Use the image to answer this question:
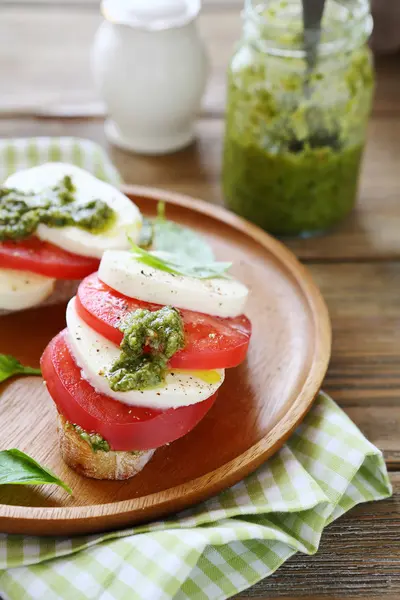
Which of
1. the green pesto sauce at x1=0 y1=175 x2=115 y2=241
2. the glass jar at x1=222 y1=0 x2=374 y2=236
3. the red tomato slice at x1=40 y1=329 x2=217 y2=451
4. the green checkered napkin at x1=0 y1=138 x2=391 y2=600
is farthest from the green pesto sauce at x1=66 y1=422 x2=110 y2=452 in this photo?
the glass jar at x1=222 y1=0 x2=374 y2=236

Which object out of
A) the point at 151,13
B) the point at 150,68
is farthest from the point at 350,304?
the point at 151,13

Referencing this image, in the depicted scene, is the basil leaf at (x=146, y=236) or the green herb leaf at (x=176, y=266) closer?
the green herb leaf at (x=176, y=266)

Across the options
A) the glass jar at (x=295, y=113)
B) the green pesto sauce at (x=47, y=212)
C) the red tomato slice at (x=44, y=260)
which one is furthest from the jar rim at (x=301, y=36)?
the red tomato slice at (x=44, y=260)

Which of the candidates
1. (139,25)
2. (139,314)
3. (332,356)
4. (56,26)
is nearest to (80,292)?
(139,314)

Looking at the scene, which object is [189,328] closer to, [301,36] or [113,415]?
[113,415]

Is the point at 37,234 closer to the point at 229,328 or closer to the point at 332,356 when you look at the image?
the point at 229,328

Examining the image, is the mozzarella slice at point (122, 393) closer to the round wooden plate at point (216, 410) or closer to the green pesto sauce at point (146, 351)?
the green pesto sauce at point (146, 351)
